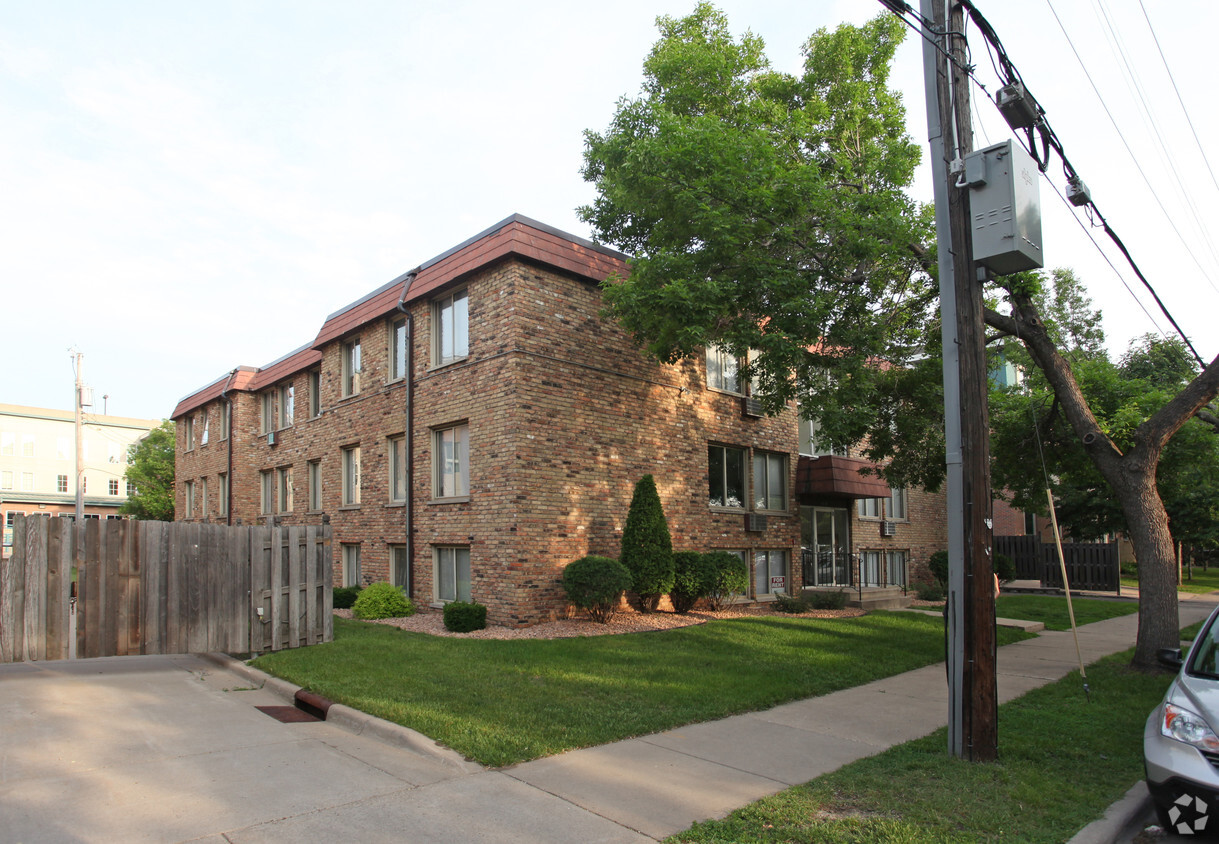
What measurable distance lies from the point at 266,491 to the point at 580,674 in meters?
18.1

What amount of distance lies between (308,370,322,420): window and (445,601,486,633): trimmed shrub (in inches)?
422

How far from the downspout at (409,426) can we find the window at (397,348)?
660mm

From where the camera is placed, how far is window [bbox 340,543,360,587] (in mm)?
18375

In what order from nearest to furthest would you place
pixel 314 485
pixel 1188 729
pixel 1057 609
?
pixel 1188 729 → pixel 1057 609 → pixel 314 485

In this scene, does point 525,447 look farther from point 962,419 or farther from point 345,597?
point 962,419

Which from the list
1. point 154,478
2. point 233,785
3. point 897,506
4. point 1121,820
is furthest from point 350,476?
point 154,478

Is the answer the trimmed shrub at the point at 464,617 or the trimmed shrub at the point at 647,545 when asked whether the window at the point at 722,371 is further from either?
the trimmed shrub at the point at 464,617

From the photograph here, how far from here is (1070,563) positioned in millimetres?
24281

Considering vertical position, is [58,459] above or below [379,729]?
above

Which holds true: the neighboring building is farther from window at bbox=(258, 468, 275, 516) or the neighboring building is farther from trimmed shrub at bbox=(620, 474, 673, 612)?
trimmed shrub at bbox=(620, 474, 673, 612)

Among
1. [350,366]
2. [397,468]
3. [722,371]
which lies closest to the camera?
[397,468]

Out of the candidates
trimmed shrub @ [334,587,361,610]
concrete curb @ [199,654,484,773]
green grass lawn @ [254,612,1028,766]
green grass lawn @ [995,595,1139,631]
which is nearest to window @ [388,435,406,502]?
trimmed shrub @ [334,587,361,610]

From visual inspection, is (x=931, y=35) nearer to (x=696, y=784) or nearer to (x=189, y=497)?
(x=696, y=784)

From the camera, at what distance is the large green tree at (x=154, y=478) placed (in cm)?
3789
